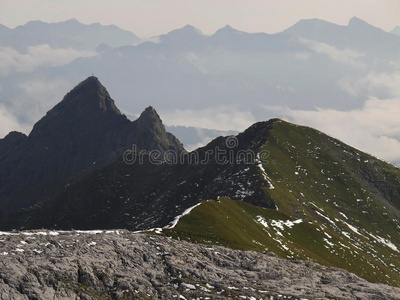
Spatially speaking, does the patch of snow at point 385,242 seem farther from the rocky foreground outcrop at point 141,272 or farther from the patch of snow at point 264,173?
the rocky foreground outcrop at point 141,272

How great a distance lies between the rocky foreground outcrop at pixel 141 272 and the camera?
55.4 metres

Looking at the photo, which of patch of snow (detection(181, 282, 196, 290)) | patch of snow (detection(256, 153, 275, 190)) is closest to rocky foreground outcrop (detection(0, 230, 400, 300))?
patch of snow (detection(181, 282, 196, 290))

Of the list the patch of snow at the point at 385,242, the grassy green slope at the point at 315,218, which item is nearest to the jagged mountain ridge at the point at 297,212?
the patch of snow at the point at 385,242

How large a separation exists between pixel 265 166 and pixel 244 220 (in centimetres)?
6127

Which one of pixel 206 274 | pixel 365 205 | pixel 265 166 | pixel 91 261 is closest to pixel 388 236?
pixel 365 205

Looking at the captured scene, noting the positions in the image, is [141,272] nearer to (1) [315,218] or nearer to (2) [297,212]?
(2) [297,212]

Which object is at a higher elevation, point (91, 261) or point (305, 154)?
point (305, 154)

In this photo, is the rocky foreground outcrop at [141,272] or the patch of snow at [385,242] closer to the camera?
the rocky foreground outcrop at [141,272]

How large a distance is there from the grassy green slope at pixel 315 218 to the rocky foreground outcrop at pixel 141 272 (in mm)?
14722

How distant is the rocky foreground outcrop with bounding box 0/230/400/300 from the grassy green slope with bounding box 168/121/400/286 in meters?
14.7

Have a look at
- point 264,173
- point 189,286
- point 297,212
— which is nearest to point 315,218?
point 297,212

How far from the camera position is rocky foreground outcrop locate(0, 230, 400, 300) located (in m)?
55.4

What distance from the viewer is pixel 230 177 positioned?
574 feet

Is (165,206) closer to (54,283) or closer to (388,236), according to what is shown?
(388,236)
